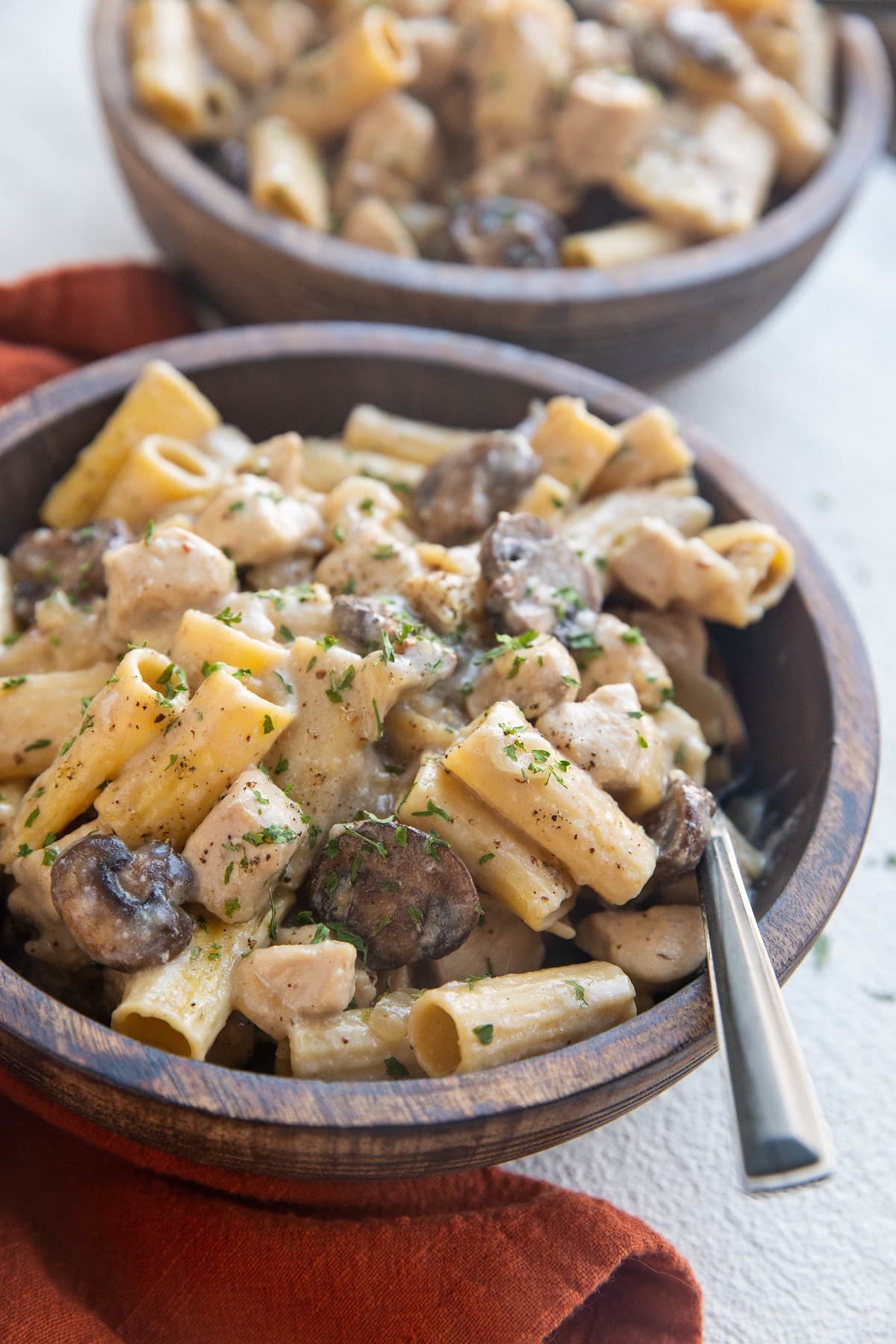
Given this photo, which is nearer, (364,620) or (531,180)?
(364,620)

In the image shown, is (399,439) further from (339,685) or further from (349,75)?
(349,75)

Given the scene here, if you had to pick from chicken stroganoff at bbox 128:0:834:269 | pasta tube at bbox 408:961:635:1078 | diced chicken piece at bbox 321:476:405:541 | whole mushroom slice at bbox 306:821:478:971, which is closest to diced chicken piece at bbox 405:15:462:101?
chicken stroganoff at bbox 128:0:834:269

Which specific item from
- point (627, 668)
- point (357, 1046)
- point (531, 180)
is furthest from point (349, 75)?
point (357, 1046)

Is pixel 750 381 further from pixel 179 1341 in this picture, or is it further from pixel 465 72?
pixel 179 1341

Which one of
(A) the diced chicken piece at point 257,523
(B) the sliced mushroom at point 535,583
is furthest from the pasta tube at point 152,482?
(B) the sliced mushroom at point 535,583

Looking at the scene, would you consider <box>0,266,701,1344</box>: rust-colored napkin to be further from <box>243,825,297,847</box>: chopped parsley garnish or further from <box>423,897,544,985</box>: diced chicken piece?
<box>243,825,297,847</box>: chopped parsley garnish

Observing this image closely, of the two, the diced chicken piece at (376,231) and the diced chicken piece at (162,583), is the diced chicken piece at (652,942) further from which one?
the diced chicken piece at (376,231)
